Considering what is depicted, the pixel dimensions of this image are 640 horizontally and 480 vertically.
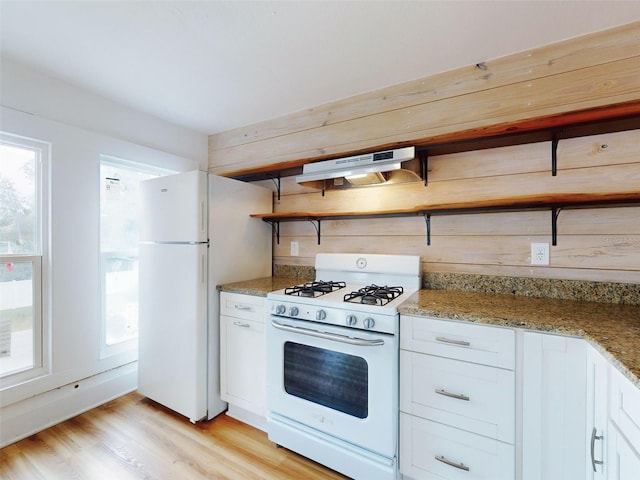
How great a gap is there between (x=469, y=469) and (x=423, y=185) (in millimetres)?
1503

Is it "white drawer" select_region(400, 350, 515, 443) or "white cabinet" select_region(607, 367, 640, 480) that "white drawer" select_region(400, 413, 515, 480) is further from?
"white cabinet" select_region(607, 367, 640, 480)

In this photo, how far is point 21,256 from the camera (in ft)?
6.12

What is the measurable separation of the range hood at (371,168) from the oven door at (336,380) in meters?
0.88

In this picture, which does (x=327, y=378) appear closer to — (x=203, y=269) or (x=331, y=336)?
(x=331, y=336)

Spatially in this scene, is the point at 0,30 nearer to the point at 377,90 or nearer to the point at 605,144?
the point at 377,90

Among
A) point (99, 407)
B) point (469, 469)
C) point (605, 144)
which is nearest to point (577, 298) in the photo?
point (605, 144)

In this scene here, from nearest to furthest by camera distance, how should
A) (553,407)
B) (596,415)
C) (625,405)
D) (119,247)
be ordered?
1. (625,405)
2. (596,415)
3. (553,407)
4. (119,247)

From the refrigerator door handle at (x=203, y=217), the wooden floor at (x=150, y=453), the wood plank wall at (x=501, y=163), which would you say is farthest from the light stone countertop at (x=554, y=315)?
the refrigerator door handle at (x=203, y=217)

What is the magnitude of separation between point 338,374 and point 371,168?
1.13m

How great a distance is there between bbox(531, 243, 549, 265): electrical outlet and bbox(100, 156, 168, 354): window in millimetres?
2702

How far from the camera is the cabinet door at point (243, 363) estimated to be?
1910 mm

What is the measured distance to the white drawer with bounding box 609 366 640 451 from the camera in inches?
31.4

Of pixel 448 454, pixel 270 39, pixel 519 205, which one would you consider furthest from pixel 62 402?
pixel 519 205

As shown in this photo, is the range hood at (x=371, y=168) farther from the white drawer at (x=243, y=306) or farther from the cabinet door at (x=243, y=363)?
the cabinet door at (x=243, y=363)
